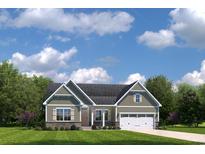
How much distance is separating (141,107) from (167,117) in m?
15.5

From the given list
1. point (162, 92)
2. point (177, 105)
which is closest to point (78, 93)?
point (177, 105)

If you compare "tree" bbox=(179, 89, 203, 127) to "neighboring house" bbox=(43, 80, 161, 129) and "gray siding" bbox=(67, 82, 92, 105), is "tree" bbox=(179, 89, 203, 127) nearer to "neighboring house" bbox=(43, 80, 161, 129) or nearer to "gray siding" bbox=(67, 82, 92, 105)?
"neighboring house" bbox=(43, 80, 161, 129)

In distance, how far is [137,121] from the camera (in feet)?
167

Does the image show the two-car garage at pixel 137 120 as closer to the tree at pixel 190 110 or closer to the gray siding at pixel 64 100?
the gray siding at pixel 64 100

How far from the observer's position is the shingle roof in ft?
170

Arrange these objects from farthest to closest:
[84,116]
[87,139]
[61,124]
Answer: [84,116], [61,124], [87,139]

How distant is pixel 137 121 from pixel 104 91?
630 centimetres

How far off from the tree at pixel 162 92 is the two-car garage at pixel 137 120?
1487 cm

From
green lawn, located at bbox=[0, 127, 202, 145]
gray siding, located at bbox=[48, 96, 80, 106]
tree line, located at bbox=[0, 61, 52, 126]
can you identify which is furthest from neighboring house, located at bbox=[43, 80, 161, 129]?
green lawn, located at bbox=[0, 127, 202, 145]

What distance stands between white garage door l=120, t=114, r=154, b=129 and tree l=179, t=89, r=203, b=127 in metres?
7.47

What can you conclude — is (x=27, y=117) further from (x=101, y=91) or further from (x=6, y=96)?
(x=101, y=91)

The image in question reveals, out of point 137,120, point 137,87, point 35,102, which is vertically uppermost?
point 137,87

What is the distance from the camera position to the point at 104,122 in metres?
50.5
